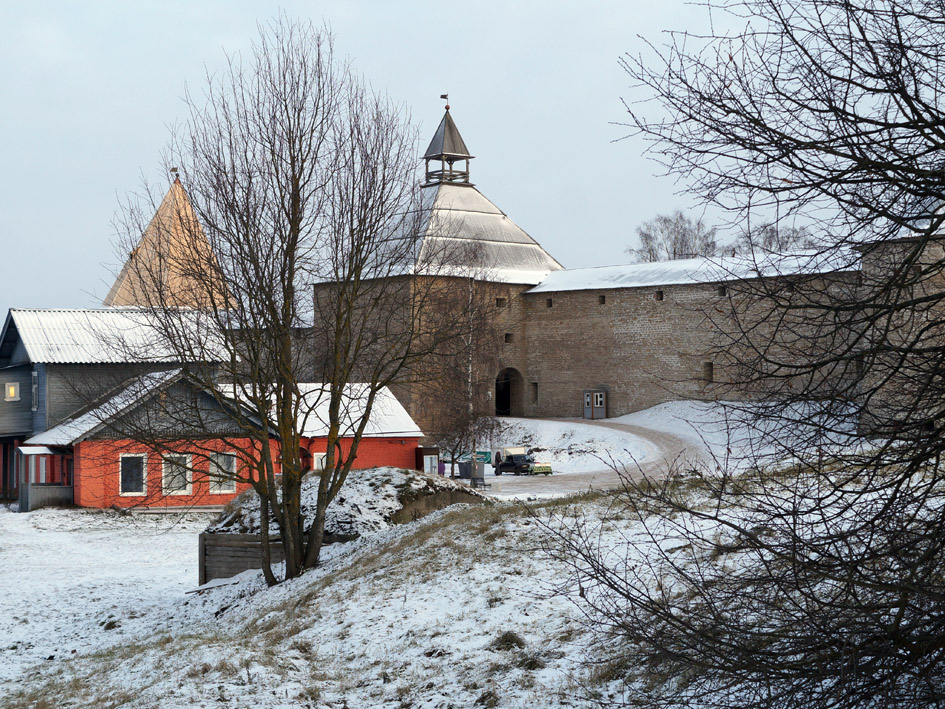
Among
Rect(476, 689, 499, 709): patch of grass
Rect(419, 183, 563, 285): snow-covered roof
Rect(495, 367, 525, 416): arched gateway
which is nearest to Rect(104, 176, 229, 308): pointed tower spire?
Rect(476, 689, 499, 709): patch of grass

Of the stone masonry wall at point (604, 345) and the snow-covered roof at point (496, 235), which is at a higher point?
the snow-covered roof at point (496, 235)

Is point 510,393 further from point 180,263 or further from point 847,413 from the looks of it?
point 847,413

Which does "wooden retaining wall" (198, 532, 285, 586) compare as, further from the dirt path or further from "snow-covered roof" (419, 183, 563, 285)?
"snow-covered roof" (419, 183, 563, 285)

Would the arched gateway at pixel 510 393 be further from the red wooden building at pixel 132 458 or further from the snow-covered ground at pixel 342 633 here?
the snow-covered ground at pixel 342 633

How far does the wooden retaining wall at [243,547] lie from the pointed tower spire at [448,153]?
1356 inches

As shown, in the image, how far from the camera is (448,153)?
1829 inches

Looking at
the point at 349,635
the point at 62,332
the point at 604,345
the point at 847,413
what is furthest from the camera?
the point at 604,345

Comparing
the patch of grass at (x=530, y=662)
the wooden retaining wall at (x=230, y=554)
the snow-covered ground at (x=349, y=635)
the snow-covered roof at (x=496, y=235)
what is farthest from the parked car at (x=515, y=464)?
the patch of grass at (x=530, y=662)

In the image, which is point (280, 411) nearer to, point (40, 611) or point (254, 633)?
point (254, 633)

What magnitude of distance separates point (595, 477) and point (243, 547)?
51.2 feet

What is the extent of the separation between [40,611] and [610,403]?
3039cm

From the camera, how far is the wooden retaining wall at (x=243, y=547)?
12.6 meters

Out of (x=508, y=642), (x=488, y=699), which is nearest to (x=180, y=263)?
(x=508, y=642)

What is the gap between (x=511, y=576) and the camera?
8219 mm
